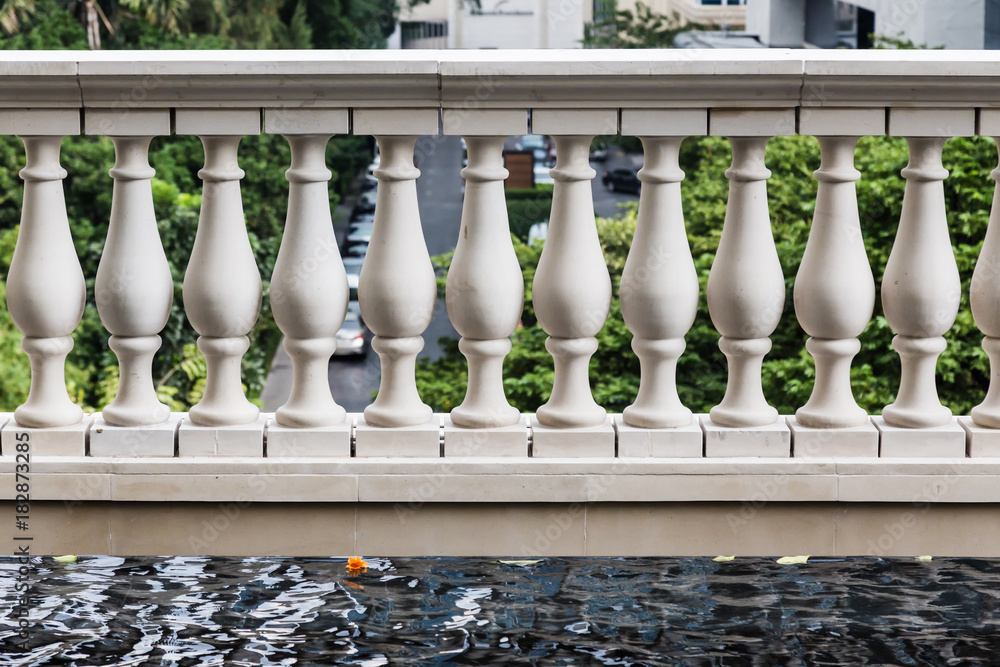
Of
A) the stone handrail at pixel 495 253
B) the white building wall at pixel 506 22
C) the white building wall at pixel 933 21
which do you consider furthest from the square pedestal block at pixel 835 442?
the white building wall at pixel 506 22

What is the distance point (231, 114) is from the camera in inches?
131

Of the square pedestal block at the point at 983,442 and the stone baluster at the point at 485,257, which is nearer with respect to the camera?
the stone baluster at the point at 485,257

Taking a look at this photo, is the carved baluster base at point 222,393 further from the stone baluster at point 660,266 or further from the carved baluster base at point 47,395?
the stone baluster at point 660,266

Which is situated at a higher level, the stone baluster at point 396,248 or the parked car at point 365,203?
the parked car at point 365,203

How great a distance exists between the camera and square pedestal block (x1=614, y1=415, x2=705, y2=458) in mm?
3477

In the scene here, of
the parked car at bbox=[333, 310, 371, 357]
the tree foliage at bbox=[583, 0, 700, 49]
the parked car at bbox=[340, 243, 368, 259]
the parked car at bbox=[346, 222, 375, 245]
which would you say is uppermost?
the tree foliage at bbox=[583, 0, 700, 49]

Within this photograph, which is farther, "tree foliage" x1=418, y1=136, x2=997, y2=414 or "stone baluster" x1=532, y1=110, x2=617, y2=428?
"tree foliage" x1=418, y1=136, x2=997, y2=414

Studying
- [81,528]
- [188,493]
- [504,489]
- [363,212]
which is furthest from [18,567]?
[363,212]

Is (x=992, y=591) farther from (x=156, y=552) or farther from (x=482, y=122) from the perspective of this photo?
(x=156, y=552)

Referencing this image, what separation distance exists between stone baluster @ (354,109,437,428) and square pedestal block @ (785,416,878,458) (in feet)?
3.81

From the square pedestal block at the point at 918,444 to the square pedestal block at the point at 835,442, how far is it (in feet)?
0.11

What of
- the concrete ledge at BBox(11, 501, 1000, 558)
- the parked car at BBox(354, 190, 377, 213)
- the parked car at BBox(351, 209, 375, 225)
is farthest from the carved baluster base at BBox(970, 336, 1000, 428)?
the parked car at BBox(351, 209, 375, 225)

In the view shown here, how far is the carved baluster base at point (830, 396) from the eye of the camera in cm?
346

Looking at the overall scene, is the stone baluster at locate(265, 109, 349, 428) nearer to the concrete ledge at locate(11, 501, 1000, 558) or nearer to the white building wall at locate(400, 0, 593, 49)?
the concrete ledge at locate(11, 501, 1000, 558)
